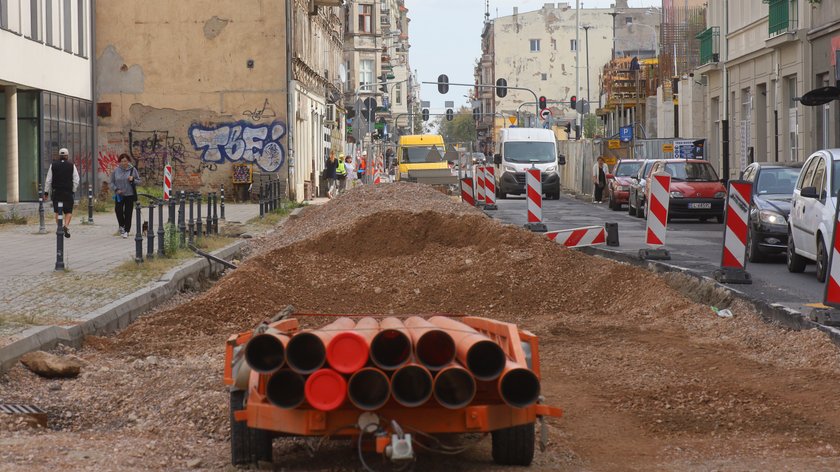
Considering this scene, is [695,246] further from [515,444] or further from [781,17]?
[515,444]

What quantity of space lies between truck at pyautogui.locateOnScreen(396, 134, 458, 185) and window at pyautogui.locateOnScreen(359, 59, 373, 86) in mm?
54486

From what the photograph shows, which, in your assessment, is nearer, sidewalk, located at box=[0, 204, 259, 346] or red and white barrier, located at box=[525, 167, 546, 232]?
sidewalk, located at box=[0, 204, 259, 346]

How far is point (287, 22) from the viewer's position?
43.3m

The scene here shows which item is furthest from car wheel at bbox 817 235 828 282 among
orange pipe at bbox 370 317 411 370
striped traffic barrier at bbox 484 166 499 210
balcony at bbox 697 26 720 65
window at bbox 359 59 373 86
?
window at bbox 359 59 373 86

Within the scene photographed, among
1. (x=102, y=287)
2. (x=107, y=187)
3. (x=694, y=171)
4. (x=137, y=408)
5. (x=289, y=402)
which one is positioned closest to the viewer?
(x=289, y=402)

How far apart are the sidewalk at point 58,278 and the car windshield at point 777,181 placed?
9.73 meters

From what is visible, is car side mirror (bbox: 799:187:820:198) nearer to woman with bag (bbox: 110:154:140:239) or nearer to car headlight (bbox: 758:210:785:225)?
car headlight (bbox: 758:210:785:225)

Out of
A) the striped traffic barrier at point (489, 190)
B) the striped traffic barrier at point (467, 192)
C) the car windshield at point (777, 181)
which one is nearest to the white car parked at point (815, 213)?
the car windshield at point (777, 181)

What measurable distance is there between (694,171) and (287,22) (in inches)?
632

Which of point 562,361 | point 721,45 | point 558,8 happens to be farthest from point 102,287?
point 558,8

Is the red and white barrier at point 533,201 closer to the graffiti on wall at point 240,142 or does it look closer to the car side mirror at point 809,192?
the car side mirror at point 809,192

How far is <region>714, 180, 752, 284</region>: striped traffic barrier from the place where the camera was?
46.6 feet

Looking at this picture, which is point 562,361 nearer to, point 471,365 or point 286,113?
point 471,365

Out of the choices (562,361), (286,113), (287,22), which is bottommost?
(562,361)
